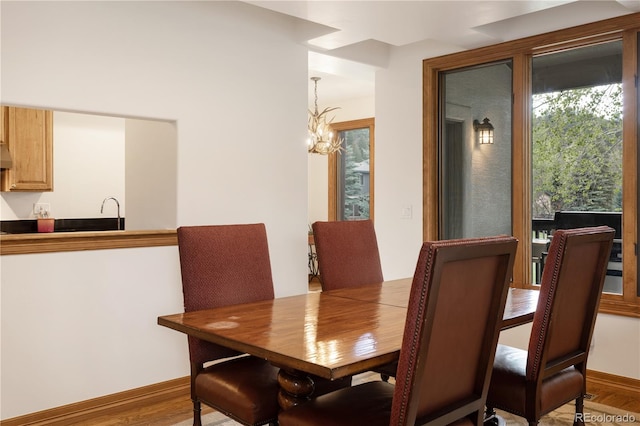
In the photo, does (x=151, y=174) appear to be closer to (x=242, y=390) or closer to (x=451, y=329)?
(x=242, y=390)

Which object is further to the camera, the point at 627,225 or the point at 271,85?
the point at 271,85

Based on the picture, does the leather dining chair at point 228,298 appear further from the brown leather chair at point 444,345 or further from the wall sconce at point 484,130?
the wall sconce at point 484,130

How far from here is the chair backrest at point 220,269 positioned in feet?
7.75

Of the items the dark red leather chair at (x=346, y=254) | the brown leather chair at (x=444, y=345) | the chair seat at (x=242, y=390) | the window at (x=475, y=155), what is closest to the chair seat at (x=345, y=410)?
the brown leather chair at (x=444, y=345)

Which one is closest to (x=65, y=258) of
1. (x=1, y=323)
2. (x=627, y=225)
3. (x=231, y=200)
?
(x=1, y=323)

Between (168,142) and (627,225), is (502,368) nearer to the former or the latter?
(627,225)

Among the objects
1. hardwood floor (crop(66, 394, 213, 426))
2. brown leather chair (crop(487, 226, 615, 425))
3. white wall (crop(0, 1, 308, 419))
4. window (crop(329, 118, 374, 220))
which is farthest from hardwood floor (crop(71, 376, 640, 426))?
window (crop(329, 118, 374, 220))

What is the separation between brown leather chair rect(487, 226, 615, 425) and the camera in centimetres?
203

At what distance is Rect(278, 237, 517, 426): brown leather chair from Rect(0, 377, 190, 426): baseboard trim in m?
1.70

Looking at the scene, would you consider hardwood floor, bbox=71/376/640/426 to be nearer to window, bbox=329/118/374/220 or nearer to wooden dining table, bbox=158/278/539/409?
wooden dining table, bbox=158/278/539/409

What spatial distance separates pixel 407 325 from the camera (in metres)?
1.47

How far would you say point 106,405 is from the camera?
310cm

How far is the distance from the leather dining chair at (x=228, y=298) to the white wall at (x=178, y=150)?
0.97 m

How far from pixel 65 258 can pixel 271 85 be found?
1820 millimetres
